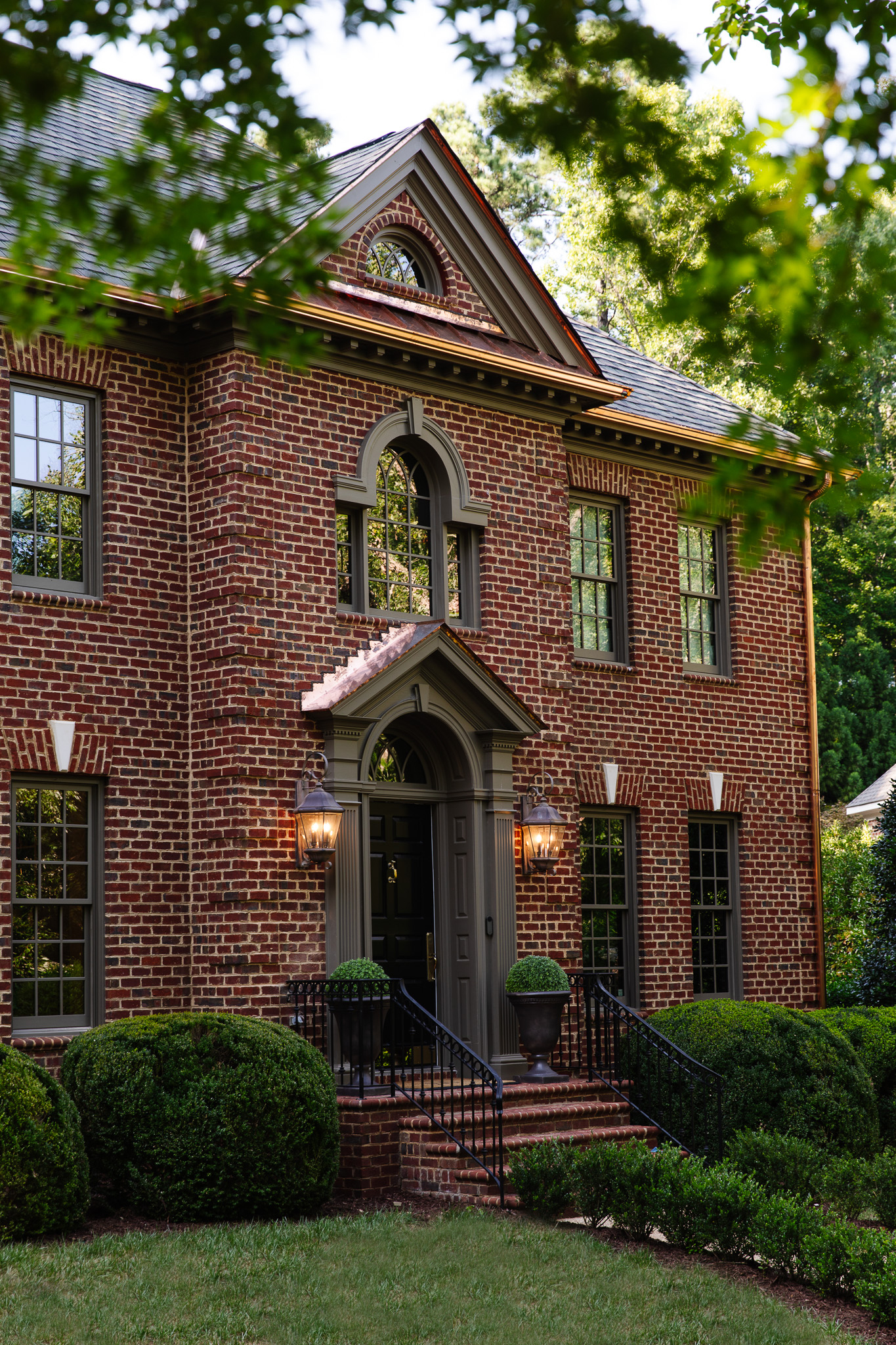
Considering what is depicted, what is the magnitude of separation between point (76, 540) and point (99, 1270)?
229 inches

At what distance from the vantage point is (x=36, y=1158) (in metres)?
9.62

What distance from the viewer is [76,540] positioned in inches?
496

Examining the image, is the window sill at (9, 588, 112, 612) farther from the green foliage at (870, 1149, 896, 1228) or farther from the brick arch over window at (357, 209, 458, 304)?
the green foliage at (870, 1149, 896, 1228)

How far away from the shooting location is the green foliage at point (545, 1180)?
10680 mm

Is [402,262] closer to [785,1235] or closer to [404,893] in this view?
[404,893]

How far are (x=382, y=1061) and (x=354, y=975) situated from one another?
112 cm

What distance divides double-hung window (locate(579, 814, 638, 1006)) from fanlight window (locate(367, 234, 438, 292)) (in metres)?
5.50

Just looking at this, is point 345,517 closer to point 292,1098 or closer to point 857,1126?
point 292,1098

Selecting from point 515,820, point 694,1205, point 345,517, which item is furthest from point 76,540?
point 694,1205

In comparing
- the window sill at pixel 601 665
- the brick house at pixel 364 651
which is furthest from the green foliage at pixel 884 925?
the window sill at pixel 601 665

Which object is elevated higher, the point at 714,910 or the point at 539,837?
the point at 539,837

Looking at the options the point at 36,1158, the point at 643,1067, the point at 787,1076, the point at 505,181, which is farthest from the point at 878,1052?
the point at 505,181

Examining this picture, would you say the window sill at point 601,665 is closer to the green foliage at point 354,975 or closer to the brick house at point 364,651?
the brick house at point 364,651

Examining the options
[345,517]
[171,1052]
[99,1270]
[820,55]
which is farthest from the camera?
[345,517]
